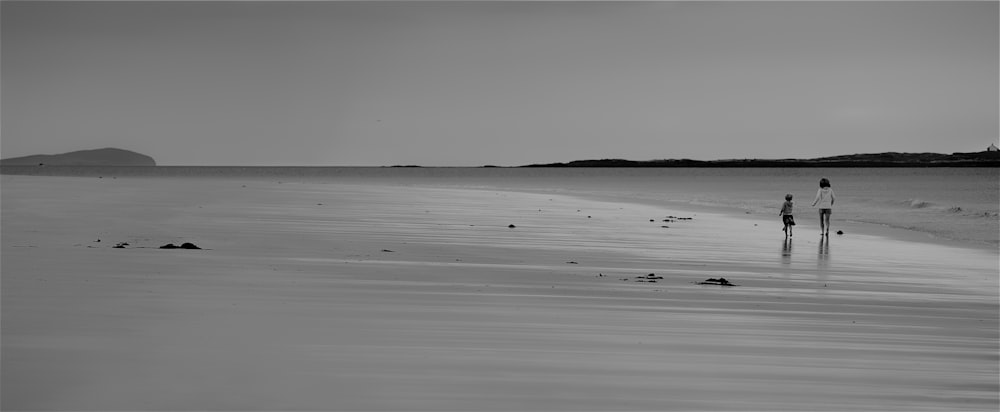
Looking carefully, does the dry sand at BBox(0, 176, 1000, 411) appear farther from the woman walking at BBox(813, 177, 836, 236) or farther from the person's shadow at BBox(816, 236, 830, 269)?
the woman walking at BBox(813, 177, 836, 236)

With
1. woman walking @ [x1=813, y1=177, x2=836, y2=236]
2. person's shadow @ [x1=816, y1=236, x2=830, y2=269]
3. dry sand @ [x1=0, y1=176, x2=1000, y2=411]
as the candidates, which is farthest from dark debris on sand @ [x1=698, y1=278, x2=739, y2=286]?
woman walking @ [x1=813, y1=177, x2=836, y2=236]

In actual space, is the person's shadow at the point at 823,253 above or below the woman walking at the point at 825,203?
below

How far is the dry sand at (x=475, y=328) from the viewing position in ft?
14.4

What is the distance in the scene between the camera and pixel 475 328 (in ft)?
19.7

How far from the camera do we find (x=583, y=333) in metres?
5.93

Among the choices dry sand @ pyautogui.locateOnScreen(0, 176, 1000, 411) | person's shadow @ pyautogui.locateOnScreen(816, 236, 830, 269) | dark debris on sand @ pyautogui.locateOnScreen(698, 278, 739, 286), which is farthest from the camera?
person's shadow @ pyautogui.locateOnScreen(816, 236, 830, 269)

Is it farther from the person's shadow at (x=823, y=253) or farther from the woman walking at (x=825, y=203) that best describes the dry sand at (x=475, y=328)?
the woman walking at (x=825, y=203)

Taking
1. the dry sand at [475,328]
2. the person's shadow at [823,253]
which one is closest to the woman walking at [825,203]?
the person's shadow at [823,253]

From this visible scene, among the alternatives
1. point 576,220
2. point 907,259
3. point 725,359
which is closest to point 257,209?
point 576,220

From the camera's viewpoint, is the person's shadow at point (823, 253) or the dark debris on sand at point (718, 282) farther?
the person's shadow at point (823, 253)

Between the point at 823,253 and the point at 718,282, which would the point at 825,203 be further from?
the point at 718,282

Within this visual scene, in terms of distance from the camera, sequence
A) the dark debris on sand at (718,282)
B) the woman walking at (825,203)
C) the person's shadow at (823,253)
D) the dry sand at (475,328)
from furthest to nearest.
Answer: the woman walking at (825,203)
the person's shadow at (823,253)
the dark debris on sand at (718,282)
the dry sand at (475,328)

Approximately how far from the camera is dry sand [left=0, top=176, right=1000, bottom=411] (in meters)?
4.40

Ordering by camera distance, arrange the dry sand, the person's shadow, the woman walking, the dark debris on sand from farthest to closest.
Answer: the woman walking < the person's shadow < the dark debris on sand < the dry sand
